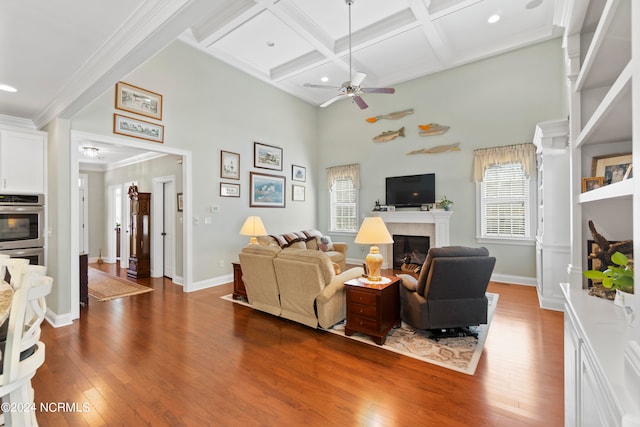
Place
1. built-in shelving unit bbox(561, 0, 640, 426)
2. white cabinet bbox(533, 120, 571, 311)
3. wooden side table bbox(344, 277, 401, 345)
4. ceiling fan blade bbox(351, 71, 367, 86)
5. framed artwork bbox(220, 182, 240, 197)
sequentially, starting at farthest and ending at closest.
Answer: framed artwork bbox(220, 182, 240, 197)
ceiling fan blade bbox(351, 71, 367, 86)
white cabinet bbox(533, 120, 571, 311)
wooden side table bbox(344, 277, 401, 345)
built-in shelving unit bbox(561, 0, 640, 426)

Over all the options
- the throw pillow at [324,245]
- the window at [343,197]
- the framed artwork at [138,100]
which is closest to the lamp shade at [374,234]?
the throw pillow at [324,245]

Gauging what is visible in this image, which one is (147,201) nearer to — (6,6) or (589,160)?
(6,6)

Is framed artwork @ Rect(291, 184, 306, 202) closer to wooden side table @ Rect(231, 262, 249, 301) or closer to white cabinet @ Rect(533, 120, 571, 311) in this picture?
wooden side table @ Rect(231, 262, 249, 301)

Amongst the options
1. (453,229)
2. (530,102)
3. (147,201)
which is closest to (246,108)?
(147,201)

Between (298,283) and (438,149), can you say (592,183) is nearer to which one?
(298,283)

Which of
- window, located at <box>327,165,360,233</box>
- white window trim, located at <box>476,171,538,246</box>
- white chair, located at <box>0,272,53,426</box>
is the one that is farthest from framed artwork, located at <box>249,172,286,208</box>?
white chair, located at <box>0,272,53,426</box>

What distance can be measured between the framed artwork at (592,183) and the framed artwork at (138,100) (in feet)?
17.2

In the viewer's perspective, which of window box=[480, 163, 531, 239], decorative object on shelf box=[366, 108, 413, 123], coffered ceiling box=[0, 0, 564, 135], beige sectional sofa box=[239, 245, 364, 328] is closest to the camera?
coffered ceiling box=[0, 0, 564, 135]

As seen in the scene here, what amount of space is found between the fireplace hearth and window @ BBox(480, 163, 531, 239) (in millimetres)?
1160

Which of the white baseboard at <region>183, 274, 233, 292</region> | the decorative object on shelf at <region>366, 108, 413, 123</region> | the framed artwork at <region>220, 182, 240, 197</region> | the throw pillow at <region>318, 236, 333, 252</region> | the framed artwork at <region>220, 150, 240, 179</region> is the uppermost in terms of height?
the decorative object on shelf at <region>366, 108, 413, 123</region>

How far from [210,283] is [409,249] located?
422cm

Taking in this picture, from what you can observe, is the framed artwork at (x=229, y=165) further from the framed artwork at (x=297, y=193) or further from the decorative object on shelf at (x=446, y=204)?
the decorative object on shelf at (x=446, y=204)

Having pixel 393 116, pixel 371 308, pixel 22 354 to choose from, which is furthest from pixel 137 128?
pixel 393 116

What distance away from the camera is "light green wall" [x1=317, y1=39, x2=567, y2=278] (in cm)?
509
